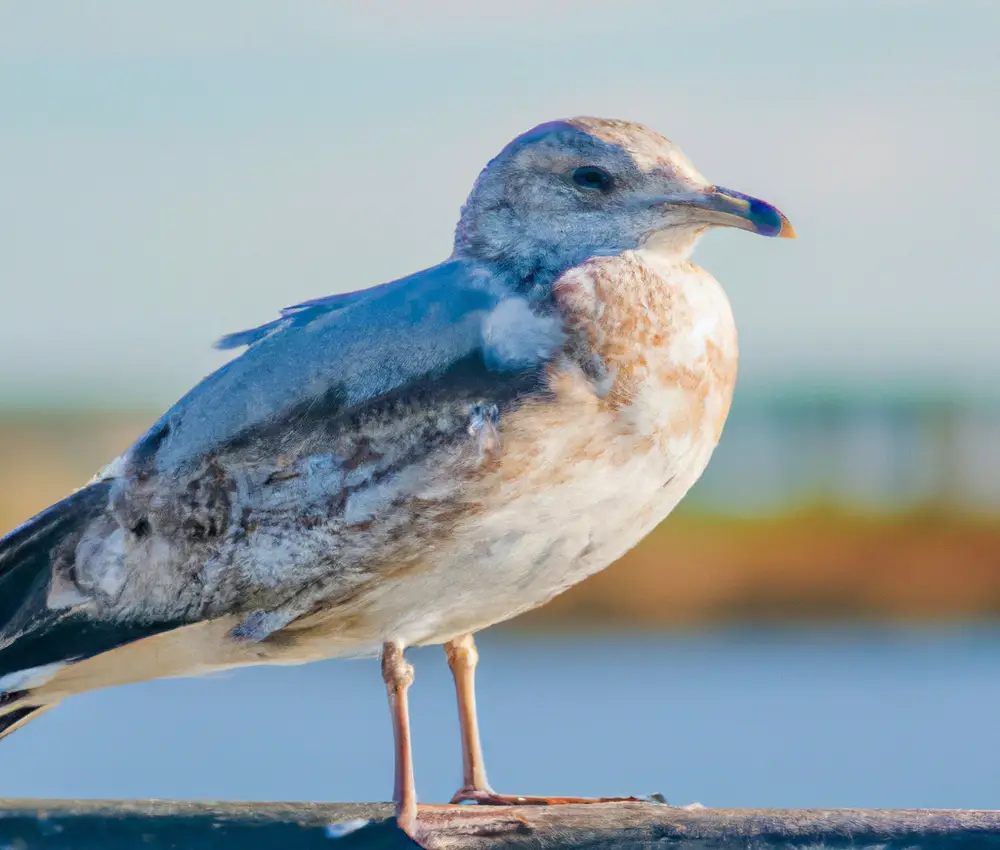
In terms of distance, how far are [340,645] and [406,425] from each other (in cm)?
45

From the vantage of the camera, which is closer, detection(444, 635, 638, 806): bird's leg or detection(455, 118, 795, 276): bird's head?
detection(455, 118, 795, 276): bird's head

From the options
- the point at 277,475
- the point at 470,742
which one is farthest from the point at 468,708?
the point at 277,475

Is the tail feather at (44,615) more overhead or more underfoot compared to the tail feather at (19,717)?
more overhead

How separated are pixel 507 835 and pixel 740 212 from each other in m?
1.06

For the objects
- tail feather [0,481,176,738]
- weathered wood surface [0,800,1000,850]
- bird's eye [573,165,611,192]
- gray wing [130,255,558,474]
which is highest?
bird's eye [573,165,611,192]


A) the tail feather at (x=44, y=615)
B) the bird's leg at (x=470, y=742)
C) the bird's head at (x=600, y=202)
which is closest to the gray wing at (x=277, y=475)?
the tail feather at (x=44, y=615)

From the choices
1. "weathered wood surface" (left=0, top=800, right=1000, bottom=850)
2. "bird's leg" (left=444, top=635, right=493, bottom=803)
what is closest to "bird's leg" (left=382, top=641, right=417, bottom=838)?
"weathered wood surface" (left=0, top=800, right=1000, bottom=850)

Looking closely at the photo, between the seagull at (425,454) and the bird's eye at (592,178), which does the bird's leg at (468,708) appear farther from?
the bird's eye at (592,178)

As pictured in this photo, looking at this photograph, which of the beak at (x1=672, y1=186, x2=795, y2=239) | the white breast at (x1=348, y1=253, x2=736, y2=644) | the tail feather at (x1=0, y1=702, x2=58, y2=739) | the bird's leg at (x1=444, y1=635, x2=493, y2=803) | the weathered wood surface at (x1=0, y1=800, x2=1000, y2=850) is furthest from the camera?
the bird's leg at (x1=444, y1=635, x2=493, y2=803)

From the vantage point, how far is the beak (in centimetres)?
287

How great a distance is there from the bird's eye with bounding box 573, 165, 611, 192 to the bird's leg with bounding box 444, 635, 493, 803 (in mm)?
920

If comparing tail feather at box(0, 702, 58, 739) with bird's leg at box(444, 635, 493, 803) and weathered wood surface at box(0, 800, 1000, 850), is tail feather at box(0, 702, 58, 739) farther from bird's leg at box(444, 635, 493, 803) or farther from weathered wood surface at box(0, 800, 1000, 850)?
bird's leg at box(444, 635, 493, 803)

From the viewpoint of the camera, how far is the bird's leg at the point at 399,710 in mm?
2908

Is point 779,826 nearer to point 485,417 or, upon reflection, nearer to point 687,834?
point 687,834
